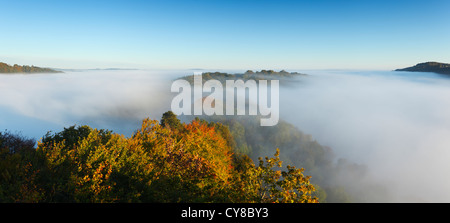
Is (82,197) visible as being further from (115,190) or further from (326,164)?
(326,164)

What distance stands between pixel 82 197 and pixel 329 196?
76.4 m

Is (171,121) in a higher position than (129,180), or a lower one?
lower

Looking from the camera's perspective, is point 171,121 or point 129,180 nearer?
point 129,180

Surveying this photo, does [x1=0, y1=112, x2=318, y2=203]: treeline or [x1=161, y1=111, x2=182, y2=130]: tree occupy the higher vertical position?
[x1=0, y1=112, x2=318, y2=203]: treeline

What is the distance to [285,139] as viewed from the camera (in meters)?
108

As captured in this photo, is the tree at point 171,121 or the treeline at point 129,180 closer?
the treeline at point 129,180

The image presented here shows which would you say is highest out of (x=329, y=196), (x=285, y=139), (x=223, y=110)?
(x=223, y=110)

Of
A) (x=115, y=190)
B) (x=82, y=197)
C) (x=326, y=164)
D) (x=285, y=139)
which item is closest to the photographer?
(x=82, y=197)

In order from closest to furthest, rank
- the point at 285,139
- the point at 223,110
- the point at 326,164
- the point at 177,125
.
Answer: the point at 177,125 → the point at 326,164 → the point at 285,139 → the point at 223,110

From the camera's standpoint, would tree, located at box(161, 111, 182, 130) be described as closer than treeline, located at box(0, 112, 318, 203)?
No

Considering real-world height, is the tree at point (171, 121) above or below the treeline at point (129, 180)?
below
